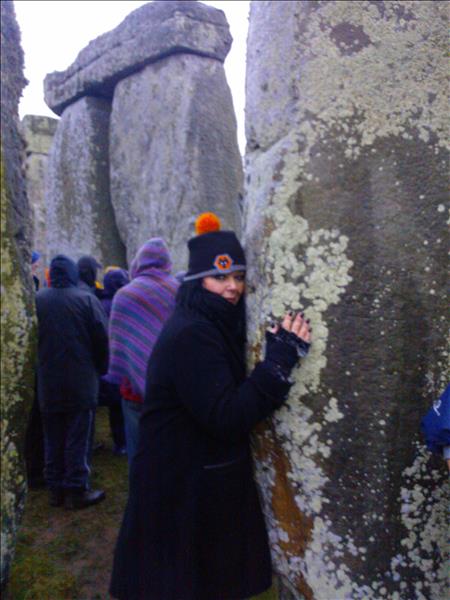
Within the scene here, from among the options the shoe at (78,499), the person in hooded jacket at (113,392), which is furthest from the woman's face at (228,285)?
the person in hooded jacket at (113,392)

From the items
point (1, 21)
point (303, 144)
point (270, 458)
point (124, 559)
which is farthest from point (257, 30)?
point (124, 559)

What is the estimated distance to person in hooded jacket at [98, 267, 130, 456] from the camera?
433cm

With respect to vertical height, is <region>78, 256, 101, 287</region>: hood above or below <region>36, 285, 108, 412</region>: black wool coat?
above

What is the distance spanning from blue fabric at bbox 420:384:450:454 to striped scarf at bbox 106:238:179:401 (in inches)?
72.6

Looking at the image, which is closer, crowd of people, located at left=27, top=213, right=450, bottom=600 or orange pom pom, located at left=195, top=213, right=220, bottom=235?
crowd of people, located at left=27, top=213, right=450, bottom=600

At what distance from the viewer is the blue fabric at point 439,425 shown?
1.42 m

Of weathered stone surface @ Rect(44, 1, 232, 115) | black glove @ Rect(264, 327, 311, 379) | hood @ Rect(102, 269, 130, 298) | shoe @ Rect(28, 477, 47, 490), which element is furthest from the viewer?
weathered stone surface @ Rect(44, 1, 232, 115)

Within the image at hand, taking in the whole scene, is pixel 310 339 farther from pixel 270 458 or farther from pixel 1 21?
pixel 1 21

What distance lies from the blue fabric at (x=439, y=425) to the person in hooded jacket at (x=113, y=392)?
3.00 metres

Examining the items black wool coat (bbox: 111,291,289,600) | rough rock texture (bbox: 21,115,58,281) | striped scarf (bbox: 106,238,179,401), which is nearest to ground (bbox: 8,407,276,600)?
striped scarf (bbox: 106,238,179,401)

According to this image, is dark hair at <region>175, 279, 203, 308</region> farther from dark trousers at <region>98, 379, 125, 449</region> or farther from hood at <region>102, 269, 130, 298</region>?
hood at <region>102, 269, 130, 298</region>

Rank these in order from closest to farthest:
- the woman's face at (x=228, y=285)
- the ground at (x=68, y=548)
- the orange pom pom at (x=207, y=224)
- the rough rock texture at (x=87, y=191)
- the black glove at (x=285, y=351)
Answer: the black glove at (x=285, y=351)
the woman's face at (x=228, y=285)
the orange pom pom at (x=207, y=224)
the ground at (x=68, y=548)
the rough rock texture at (x=87, y=191)

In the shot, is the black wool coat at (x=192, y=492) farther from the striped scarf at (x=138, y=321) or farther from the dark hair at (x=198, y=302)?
the striped scarf at (x=138, y=321)

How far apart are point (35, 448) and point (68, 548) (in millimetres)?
1028
